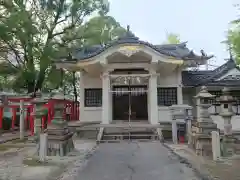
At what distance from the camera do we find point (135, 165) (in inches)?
302

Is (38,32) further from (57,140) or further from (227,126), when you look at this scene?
(227,126)

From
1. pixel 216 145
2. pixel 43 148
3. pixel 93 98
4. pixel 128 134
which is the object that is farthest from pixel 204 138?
pixel 93 98

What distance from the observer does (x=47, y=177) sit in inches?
255

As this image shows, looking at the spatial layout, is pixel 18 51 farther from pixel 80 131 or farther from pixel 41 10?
pixel 80 131

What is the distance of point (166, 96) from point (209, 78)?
9.42 ft

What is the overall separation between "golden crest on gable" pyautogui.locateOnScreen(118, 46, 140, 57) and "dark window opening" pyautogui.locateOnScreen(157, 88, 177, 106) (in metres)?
3.34

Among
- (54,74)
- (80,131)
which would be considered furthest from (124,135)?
(54,74)

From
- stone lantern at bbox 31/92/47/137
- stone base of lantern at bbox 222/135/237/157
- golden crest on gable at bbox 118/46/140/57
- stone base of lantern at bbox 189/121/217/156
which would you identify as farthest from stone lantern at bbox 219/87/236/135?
stone lantern at bbox 31/92/47/137

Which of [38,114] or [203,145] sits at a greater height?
[38,114]

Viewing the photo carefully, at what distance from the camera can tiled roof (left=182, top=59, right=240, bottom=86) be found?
15750mm

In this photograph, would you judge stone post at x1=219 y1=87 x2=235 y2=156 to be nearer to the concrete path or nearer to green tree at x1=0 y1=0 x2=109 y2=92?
the concrete path

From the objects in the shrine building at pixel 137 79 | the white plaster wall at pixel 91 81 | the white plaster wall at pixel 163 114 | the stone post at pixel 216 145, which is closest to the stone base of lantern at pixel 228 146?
the stone post at pixel 216 145

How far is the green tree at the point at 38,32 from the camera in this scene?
16.8m

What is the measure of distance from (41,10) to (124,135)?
11.8m
